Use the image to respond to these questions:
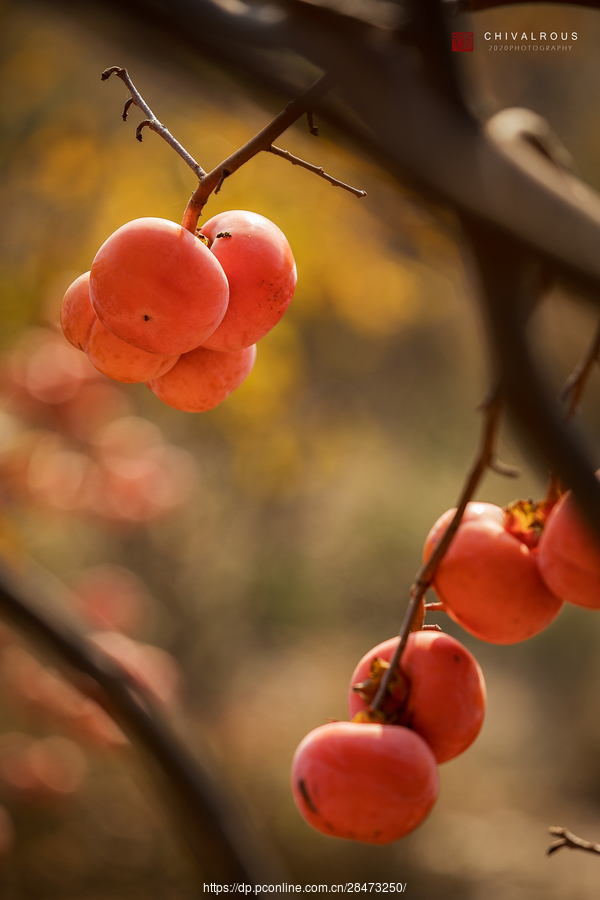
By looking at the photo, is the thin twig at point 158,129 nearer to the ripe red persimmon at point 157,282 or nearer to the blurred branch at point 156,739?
the ripe red persimmon at point 157,282

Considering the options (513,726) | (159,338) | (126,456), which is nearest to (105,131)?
(126,456)

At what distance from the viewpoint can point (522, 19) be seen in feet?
9.67

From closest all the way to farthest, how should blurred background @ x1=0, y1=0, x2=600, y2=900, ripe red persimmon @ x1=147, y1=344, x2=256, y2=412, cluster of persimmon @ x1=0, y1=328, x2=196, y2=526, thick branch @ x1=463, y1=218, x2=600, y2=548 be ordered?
thick branch @ x1=463, y1=218, x2=600, y2=548
ripe red persimmon @ x1=147, y1=344, x2=256, y2=412
blurred background @ x1=0, y1=0, x2=600, y2=900
cluster of persimmon @ x1=0, y1=328, x2=196, y2=526

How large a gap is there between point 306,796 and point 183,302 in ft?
1.24

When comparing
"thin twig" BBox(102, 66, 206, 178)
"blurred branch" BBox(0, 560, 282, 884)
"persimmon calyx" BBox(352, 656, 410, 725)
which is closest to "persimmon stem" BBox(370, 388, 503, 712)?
"persimmon calyx" BBox(352, 656, 410, 725)

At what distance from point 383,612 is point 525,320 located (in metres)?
4.72

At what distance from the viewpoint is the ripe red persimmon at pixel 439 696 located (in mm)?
538

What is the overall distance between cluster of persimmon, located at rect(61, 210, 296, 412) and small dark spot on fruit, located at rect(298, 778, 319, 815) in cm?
30

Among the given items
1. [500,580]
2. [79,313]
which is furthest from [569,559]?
[79,313]

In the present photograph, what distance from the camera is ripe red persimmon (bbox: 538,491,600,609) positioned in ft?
1.68

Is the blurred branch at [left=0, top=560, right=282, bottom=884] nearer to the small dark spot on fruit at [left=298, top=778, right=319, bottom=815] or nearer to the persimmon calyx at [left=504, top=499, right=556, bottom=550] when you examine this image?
the small dark spot on fruit at [left=298, top=778, right=319, bottom=815]

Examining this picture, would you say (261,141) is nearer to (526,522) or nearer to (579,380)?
(579,380)

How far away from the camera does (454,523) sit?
1.67ft

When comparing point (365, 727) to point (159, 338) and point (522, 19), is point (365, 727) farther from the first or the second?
point (522, 19)
